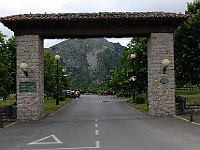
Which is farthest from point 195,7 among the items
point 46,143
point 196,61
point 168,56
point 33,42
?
point 46,143

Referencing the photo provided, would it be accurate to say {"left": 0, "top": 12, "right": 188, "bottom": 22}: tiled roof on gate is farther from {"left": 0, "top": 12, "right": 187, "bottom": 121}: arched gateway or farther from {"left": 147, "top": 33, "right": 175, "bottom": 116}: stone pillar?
{"left": 147, "top": 33, "right": 175, "bottom": 116}: stone pillar

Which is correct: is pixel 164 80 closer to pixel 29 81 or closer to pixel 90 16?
pixel 90 16

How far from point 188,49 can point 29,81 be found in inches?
442

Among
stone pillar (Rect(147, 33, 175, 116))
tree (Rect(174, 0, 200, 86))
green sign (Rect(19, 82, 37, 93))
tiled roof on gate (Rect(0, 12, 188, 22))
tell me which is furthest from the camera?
tree (Rect(174, 0, 200, 86))

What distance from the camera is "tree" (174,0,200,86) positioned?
86.2 ft

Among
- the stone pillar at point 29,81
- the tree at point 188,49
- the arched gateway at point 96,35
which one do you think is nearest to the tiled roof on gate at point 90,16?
the arched gateway at point 96,35

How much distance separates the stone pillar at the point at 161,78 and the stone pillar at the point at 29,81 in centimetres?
670

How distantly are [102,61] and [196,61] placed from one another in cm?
15641

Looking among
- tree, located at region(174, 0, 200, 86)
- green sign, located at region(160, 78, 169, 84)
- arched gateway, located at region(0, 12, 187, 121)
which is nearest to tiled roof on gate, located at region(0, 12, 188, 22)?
arched gateway, located at region(0, 12, 187, 121)

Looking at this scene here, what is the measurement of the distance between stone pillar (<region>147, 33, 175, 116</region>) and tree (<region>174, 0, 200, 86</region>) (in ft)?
14.1

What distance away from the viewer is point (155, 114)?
876 inches

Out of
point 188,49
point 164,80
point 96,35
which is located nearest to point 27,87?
point 96,35

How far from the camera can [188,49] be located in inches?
1034

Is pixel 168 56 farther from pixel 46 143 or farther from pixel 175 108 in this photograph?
pixel 46 143
